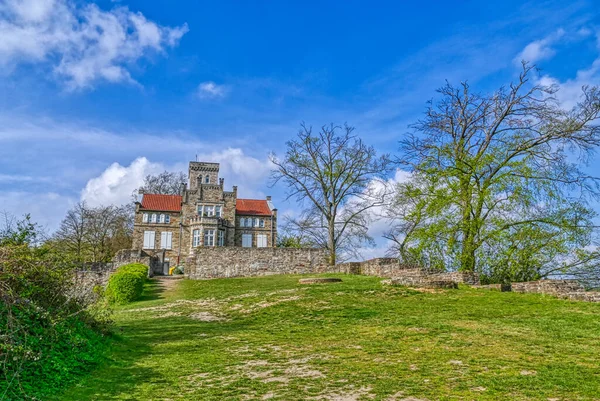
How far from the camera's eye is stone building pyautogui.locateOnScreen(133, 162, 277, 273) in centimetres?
4562

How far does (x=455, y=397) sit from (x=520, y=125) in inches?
735

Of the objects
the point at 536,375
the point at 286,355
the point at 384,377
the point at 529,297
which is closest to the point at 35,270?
the point at 286,355

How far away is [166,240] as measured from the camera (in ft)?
158

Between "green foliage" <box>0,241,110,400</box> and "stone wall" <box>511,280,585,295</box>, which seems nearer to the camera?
"green foliage" <box>0,241,110,400</box>

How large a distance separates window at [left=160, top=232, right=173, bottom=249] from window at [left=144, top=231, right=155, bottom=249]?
0.87 metres

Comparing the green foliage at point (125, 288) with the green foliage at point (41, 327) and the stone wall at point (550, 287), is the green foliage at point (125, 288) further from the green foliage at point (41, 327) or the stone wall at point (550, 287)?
the stone wall at point (550, 287)

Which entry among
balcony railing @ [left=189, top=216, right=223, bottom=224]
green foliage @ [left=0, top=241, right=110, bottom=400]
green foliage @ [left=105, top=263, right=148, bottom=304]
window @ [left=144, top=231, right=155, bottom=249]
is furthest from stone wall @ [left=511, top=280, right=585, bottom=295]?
window @ [left=144, top=231, right=155, bottom=249]

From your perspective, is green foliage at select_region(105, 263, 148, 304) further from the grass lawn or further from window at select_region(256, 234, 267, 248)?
window at select_region(256, 234, 267, 248)

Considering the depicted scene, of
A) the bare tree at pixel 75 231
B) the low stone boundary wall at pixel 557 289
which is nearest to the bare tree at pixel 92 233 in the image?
the bare tree at pixel 75 231

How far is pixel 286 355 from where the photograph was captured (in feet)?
26.0

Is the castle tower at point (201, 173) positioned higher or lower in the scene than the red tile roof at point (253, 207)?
higher

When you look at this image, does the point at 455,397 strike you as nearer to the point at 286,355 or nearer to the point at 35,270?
the point at 286,355

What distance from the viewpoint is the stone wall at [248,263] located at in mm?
29312

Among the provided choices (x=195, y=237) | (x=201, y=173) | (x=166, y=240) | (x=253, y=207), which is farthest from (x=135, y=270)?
(x=201, y=173)
